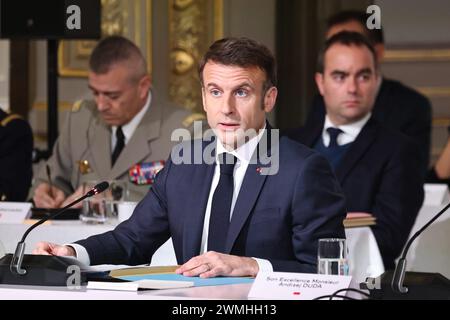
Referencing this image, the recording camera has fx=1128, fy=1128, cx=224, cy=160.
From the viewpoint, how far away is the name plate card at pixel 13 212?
3764mm

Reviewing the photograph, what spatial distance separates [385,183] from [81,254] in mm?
1577

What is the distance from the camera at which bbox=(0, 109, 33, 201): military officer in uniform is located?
4652mm

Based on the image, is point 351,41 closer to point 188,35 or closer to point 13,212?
point 13,212

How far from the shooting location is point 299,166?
275 centimetres

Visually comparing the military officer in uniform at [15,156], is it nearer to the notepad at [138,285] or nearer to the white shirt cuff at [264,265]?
the white shirt cuff at [264,265]

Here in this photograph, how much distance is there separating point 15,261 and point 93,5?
2397mm

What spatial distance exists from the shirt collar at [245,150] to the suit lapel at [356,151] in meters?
1.24

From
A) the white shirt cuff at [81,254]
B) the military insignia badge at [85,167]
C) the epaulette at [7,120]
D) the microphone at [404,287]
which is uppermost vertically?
the epaulette at [7,120]

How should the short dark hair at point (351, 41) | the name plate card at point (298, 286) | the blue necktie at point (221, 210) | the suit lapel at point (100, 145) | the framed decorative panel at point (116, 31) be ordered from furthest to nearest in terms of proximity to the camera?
the framed decorative panel at point (116, 31)
the suit lapel at point (100, 145)
the short dark hair at point (351, 41)
the blue necktie at point (221, 210)
the name plate card at point (298, 286)

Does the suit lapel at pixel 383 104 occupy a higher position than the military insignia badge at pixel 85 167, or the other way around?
the suit lapel at pixel 383 104

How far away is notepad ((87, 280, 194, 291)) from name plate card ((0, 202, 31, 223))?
5.06 ft

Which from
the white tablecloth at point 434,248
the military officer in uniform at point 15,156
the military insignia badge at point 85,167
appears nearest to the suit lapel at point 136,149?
the military insignia badge at point 85,167
